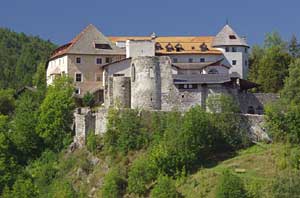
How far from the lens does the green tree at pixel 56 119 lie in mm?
73750

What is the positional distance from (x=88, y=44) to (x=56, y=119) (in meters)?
9.39

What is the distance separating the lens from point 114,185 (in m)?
64.2

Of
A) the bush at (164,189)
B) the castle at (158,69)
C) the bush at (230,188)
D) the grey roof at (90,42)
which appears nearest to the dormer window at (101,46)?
the castle at (158,69)

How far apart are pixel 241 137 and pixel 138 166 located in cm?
788

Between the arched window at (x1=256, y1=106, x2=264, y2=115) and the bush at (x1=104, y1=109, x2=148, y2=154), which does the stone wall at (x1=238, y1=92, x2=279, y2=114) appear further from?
the bush at (x1=104, y1=109, x2=148, y2=154)

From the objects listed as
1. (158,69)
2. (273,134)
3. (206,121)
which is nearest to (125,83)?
(158,69)

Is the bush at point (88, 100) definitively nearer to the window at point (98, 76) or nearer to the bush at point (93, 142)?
the window at point (98, 76)

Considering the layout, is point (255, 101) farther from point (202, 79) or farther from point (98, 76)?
point (98, 76)

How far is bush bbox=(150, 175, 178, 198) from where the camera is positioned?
200ft

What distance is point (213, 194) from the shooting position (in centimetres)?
6069

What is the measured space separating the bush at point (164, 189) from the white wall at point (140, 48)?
16.5 meters

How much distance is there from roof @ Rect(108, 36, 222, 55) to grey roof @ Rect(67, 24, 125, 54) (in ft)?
7.06

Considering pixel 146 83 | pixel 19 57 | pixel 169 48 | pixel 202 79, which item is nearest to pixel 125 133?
pixel 146 83

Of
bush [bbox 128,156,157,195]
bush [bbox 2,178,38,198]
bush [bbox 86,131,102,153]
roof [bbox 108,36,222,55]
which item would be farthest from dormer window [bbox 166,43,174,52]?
bush [bbox 2,178,38,198]
